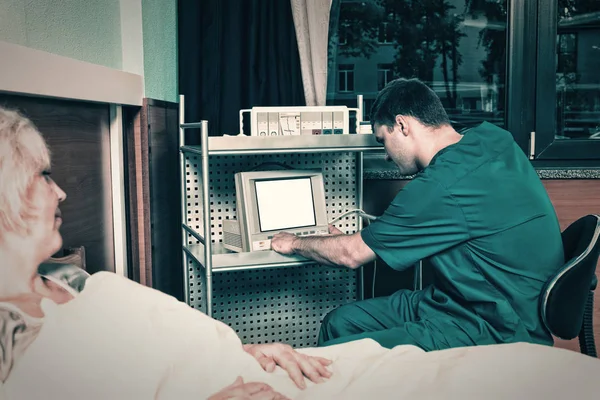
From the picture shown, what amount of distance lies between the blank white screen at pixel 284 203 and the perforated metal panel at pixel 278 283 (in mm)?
168

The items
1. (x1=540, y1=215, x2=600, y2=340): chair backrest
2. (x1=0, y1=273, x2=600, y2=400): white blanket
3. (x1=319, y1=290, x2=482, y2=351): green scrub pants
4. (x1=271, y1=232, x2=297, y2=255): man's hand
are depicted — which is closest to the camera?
(x1=0, y1=273, x2=600, y2=400): white blanket

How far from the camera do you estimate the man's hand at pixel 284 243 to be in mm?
1952

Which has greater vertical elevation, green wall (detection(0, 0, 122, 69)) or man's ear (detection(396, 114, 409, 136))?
green wall (detection(0, 0, 122, 69))

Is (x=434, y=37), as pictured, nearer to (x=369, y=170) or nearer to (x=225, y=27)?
(x=369, y=170)

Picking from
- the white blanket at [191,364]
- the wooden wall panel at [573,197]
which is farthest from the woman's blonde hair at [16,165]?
the wooden wall panel at [573,197]

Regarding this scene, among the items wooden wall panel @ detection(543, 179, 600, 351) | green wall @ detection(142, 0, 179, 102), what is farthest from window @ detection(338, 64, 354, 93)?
wooden wall panel @ detection(543, 179, 600, 351)

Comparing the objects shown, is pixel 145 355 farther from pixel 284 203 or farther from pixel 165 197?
pixel 165 197

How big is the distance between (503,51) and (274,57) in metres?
0.98

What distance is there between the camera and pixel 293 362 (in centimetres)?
121

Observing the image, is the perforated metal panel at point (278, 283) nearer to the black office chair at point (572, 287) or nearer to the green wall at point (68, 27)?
the green wall at point (68, 27)

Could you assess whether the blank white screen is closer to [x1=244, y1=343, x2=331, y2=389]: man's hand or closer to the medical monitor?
the medical monitor

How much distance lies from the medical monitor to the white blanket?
76 centimetres

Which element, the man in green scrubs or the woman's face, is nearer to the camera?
the woman's face

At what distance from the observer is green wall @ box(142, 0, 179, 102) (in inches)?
83.9
